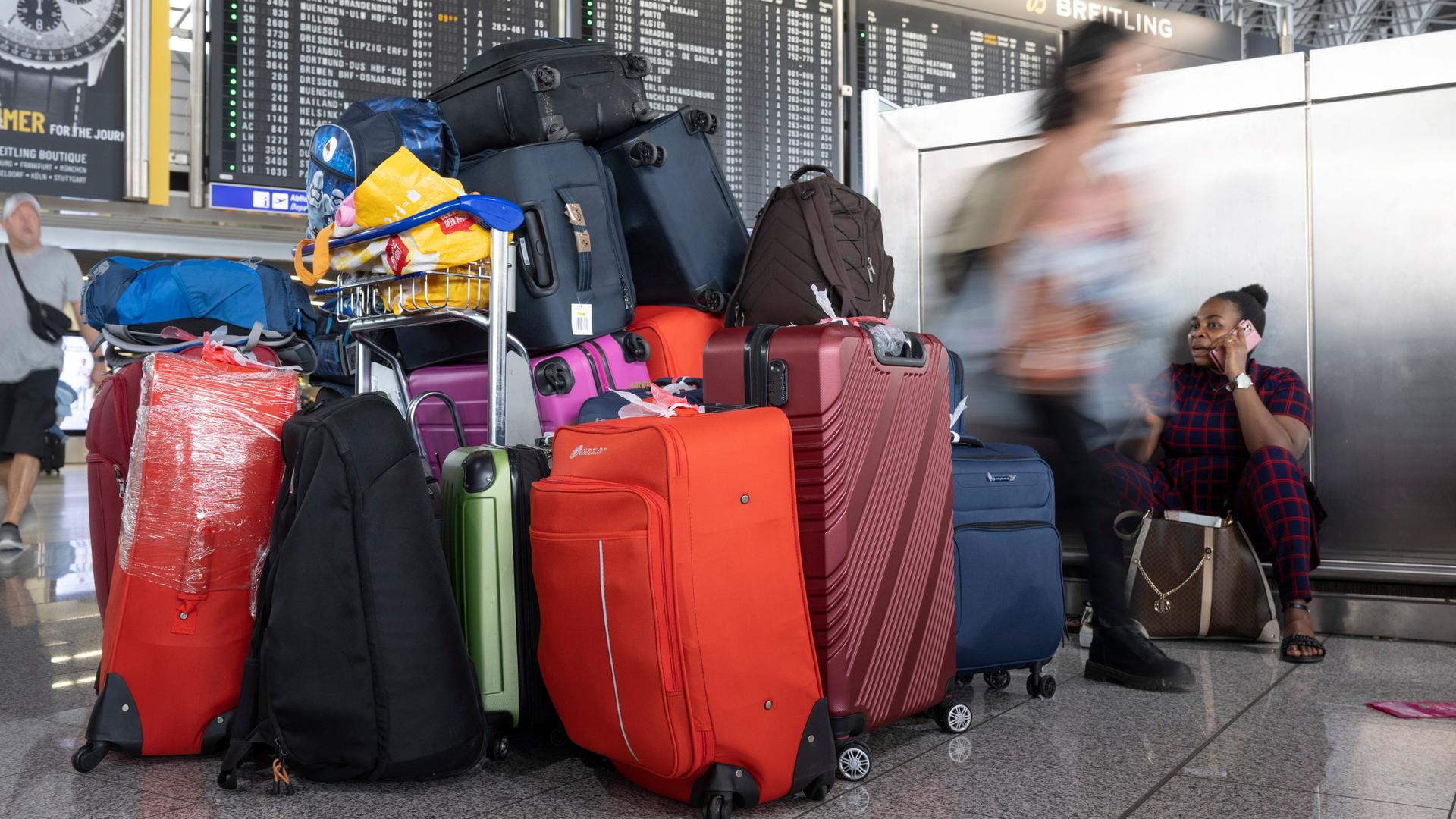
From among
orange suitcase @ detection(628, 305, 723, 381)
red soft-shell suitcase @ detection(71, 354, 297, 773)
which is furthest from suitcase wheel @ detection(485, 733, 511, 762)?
orange suitcase @ detection(628, 305, 723, 381)

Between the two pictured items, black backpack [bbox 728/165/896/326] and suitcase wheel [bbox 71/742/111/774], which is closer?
suitcase wheel [bbox 71/742/111/774]

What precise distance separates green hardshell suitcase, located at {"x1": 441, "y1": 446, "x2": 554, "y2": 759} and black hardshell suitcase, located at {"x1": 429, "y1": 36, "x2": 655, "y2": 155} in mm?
1063

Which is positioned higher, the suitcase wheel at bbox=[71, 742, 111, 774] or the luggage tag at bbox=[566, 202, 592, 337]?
the luggage tag at bbox=[566, 202, 592, 337]

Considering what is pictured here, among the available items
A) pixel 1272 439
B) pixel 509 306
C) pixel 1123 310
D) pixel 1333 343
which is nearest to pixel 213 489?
pixel 509 306

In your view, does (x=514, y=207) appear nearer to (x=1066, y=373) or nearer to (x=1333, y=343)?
(x=1066, y=373)

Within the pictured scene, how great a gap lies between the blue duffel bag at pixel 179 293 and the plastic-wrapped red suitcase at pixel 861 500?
129cm

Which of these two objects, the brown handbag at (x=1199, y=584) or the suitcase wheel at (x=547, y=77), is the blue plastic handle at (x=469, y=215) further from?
the brown handbag at (x=1199, y=584)

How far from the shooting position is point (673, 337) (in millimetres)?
2775

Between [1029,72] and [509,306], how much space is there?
4673 millimetres

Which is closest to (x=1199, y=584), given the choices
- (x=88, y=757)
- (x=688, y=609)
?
(x=688, y=609)

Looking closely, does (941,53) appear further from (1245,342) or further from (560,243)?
(560,243)

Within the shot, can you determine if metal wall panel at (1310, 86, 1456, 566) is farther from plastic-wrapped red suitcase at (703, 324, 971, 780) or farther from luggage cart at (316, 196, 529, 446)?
luggage cart at (316, 196, 529, 446)

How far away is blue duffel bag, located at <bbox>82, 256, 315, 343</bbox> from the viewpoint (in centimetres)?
249

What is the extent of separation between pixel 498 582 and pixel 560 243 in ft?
3.03
